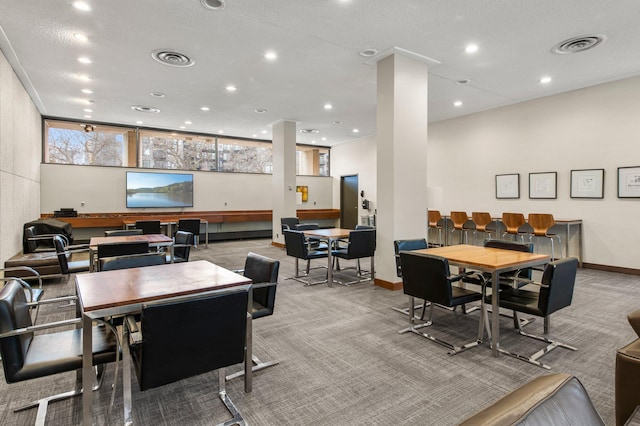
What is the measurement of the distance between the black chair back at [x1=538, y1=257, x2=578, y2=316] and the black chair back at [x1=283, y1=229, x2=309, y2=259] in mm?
3044

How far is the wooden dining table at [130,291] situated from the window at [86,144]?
8.22 m

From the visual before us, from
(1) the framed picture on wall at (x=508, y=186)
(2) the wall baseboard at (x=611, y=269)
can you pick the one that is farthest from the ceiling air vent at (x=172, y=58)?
(2) the wall baseboard at (x=611, y=269)

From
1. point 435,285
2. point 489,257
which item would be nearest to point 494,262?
point 489,257

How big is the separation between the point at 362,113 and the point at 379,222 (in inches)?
161

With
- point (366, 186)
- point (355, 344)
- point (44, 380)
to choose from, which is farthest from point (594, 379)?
point (366, 186)

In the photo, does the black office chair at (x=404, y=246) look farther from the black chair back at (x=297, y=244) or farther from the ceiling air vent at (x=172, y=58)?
the ceiling air vent at (x=172, y=58)

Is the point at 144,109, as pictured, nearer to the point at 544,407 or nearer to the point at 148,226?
the point at 148,226

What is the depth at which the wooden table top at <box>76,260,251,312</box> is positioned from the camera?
1839mm

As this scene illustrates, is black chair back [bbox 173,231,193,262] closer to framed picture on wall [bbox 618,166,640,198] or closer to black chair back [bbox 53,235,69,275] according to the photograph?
black chair back [bbox 53,235,69,275]

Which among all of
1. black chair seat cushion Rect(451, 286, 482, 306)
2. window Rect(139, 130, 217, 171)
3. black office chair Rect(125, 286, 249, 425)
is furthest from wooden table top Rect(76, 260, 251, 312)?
window Rect(139, 130, 217, 171)

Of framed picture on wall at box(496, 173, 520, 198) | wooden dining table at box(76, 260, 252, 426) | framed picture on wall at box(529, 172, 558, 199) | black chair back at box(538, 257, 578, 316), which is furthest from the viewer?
framed picture on wall at box(496, 173, 520, 198)

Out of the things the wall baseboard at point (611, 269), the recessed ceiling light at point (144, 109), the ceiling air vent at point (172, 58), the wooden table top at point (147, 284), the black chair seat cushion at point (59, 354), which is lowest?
the wall baseboard at point (611, 269)

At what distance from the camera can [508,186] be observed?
24.5 feet

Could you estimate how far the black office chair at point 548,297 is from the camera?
2.63 meters
